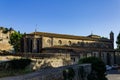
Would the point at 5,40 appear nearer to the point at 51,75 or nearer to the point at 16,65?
the point at 16,65

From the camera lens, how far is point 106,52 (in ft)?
255

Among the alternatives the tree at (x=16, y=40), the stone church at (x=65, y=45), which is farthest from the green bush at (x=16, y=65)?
the tree at (x=16, y=40)

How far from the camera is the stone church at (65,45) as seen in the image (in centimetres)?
6604

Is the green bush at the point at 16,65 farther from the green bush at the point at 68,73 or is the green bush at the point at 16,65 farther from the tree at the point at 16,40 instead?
the tree at the point at 16,40

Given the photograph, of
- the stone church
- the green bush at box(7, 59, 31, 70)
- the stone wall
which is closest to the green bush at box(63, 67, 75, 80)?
the stone wall

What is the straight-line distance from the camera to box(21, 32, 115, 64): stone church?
66037 millimetres

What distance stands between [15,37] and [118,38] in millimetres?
33634

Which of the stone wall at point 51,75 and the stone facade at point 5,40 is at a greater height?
the stone facade at point 5,40

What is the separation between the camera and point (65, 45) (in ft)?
244

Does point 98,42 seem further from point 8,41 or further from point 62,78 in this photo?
point 62,78

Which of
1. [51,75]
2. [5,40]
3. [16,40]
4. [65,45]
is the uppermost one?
[5,40]

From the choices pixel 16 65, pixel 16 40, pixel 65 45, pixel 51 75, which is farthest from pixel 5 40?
pixel 51 75

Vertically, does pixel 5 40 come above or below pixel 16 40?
above

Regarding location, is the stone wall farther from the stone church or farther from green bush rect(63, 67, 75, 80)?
the stone church
